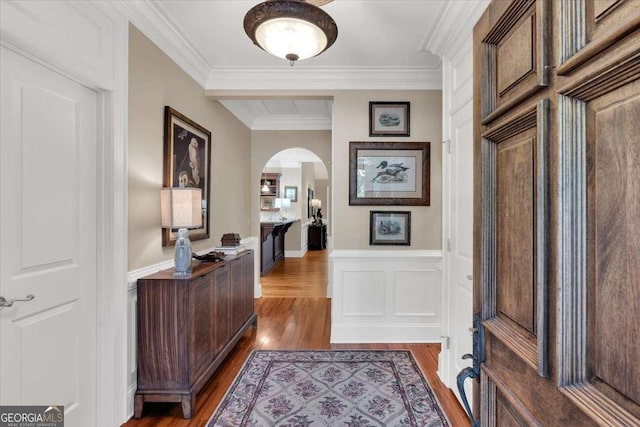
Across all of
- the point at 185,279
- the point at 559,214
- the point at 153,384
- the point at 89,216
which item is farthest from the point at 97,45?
the point at 559,214

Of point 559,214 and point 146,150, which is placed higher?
point 146,150

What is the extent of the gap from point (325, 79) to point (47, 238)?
8.60 feet

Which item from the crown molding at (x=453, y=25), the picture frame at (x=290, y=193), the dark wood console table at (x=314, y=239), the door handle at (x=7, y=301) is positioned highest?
the crown molding at (x=453, y=25)

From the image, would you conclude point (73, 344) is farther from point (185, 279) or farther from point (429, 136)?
point (429, 136)

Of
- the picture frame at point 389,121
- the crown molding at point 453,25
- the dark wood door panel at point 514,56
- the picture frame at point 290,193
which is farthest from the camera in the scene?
the picture frame at point 290,193

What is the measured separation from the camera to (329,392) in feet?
7.82

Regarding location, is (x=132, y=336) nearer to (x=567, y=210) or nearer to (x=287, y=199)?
(x=567, y=210)

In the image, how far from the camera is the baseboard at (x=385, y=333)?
131 inches

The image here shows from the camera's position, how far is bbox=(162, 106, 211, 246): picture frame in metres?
2.55

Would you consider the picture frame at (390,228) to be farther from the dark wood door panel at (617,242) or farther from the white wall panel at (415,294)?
the dark wood door panel at (617,242)

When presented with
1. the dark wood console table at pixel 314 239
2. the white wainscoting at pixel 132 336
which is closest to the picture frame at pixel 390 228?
the white wainscoting at pixel 132 336

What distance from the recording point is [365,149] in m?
3.35

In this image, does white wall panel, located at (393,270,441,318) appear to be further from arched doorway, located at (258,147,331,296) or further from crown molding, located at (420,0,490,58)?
arched doorway, located at (258,147,331,296)

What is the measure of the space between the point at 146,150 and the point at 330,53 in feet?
5.76
